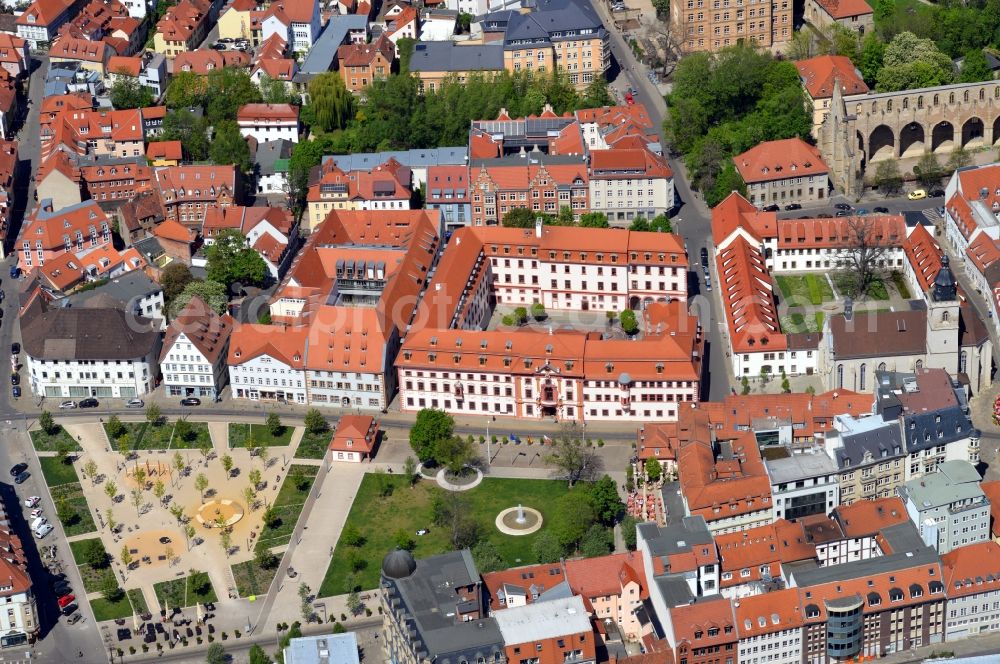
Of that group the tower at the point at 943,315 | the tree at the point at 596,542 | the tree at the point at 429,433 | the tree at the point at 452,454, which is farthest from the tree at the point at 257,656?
the tower at the point at 943,315

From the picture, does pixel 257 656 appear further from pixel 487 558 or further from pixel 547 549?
pixel 547 549

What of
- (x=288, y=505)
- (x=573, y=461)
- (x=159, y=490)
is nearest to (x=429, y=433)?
(x=573, y=461)

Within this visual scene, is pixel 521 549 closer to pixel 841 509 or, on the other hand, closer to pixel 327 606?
pixel 327 606

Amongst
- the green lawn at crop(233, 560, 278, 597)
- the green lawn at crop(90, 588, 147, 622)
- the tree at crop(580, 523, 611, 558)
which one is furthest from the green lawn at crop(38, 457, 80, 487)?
the tree at crop(580, 523, 611, 558)

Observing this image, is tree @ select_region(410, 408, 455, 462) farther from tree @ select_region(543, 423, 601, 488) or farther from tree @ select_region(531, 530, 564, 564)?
tree @ select_region(531, 530, 564, 564)

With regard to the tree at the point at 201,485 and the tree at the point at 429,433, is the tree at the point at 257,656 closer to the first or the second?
the tree at the point at 201,485

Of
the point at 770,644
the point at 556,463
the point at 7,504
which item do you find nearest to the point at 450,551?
the point at 556,463

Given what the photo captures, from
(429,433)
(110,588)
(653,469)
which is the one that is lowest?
(110,588)
